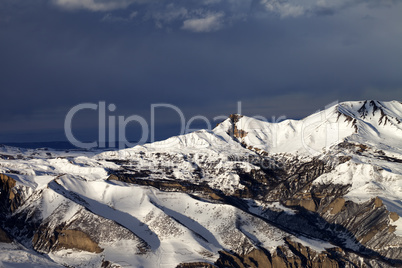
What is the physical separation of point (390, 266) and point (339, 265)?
18.1m

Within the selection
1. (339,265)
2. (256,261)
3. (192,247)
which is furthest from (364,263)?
(192,247)

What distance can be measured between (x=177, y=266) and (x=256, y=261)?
3003 cm

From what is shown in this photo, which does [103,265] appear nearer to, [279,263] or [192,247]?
[192,247]

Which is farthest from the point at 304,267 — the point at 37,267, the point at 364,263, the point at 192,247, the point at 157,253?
the point at 37,267

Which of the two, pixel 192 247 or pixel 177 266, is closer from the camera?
pixel 177 266

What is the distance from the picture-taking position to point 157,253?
198 m

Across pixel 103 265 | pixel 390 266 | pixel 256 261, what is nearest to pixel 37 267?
pixel 103 265

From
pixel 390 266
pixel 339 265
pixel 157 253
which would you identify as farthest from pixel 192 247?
pixel 390 266

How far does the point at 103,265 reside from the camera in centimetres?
19075

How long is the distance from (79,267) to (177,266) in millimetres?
34631

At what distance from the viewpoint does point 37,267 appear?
19188cm

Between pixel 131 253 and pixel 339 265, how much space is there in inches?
Result: 2905

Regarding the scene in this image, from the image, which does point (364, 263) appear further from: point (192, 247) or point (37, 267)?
point (37, 267)

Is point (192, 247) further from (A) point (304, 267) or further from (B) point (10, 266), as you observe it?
(B) point (10, 266)
